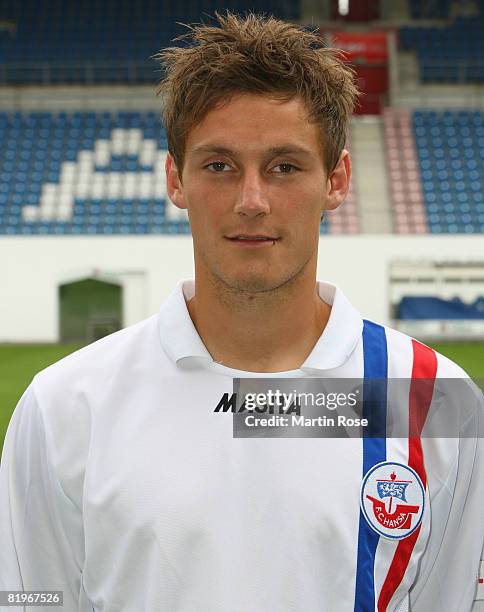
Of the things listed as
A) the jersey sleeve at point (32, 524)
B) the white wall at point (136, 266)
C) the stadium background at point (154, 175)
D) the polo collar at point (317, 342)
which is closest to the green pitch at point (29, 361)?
the stadium background at point (154, 175)

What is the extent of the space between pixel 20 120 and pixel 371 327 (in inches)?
793

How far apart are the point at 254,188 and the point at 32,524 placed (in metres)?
0.73

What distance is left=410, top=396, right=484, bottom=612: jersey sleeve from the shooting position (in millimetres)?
1452

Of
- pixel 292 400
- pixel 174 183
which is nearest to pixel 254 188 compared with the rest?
pixel 174 183

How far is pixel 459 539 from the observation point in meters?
1.47

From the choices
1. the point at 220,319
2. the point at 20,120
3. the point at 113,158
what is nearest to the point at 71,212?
the point at 113,158

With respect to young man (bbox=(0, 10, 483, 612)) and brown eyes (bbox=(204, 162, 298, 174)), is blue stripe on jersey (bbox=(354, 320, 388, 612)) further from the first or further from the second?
brown eyes (bbox=(204, 162, 298, 174))

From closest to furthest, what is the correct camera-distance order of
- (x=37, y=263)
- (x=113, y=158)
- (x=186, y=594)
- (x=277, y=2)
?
1. (x=186, y=594)
2. (x=37, y=263)
3. (x=113, y=158)
4. (x=277, y=2)

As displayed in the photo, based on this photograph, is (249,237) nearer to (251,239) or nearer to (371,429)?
(251,239)

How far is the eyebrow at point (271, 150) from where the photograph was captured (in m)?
1.37

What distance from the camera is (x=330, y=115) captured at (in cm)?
144

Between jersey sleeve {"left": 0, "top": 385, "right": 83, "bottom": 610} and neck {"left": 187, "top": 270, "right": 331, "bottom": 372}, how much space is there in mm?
357

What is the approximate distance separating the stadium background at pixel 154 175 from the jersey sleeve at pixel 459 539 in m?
9.38

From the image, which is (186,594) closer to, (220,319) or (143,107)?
(220,319)
